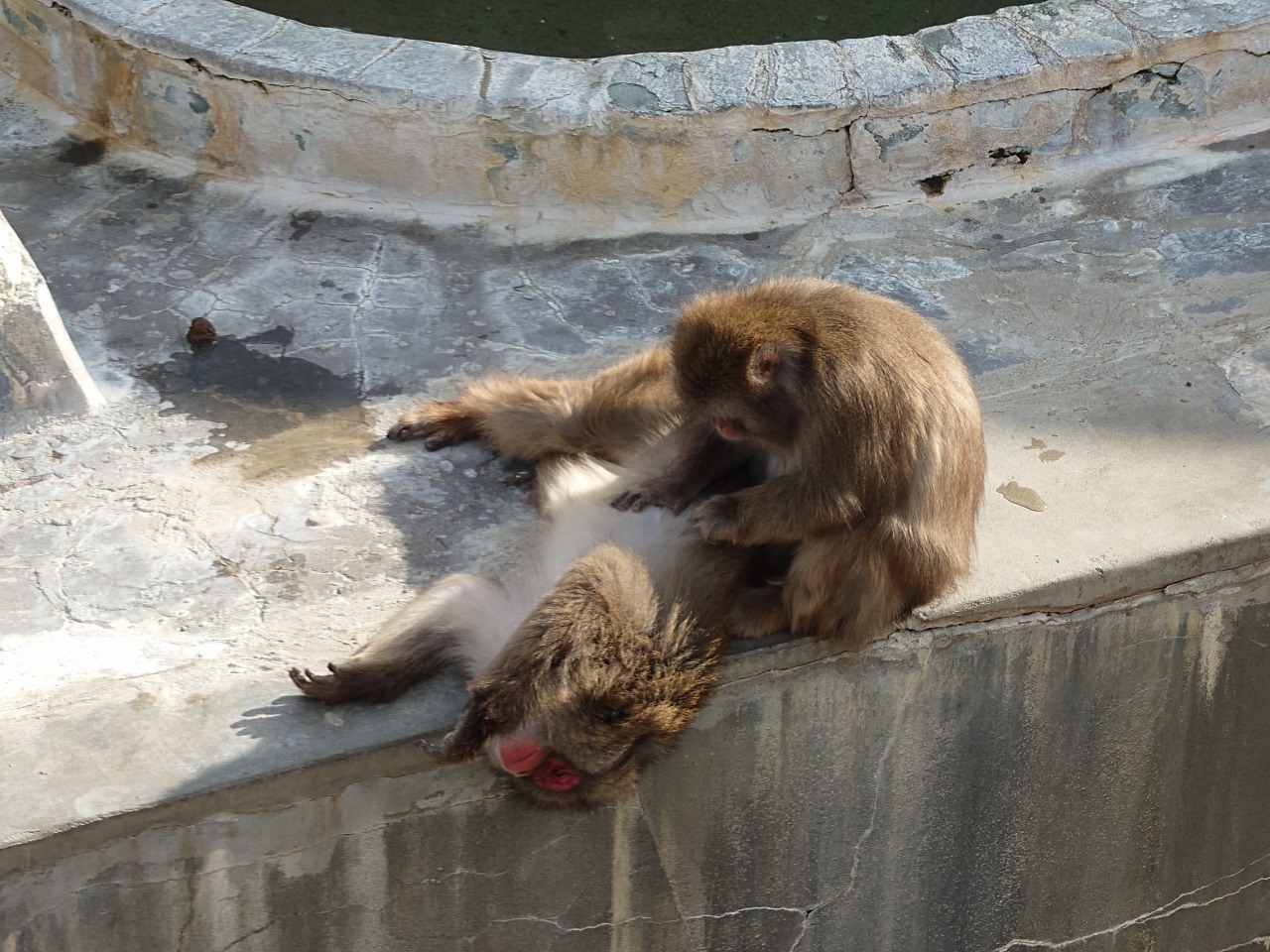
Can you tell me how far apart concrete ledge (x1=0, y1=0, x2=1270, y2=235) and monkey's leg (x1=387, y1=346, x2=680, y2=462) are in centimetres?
125

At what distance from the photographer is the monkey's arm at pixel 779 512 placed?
3193mm

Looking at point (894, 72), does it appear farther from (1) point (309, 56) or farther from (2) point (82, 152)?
(2) point (82, 152)

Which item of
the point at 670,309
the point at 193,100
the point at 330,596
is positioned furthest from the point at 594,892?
the point at 193,100

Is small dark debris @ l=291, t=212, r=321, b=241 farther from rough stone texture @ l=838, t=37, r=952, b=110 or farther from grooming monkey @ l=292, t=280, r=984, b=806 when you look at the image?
grooming monkey @ l=292, t=280, r=984, b=806

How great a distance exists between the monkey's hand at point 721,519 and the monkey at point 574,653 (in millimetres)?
149

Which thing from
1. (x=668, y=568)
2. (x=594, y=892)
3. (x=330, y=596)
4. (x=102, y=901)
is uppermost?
(x=668, y=568)

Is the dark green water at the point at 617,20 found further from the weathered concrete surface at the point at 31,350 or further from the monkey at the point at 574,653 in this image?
the monkey at the point at 574,653

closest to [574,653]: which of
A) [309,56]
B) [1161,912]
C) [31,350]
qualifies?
[31,350]

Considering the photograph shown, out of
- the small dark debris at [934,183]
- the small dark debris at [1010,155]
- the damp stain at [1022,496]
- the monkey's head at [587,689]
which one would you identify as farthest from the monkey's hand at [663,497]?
the small dark debris at [1010,155]

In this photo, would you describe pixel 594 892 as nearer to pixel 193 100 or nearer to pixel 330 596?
pixel 330 596

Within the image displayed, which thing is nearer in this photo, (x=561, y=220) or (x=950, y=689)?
(x=950, y=689)

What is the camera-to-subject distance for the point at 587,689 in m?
3.08

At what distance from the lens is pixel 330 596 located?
3.73 meters

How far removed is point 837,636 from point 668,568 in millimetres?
420
